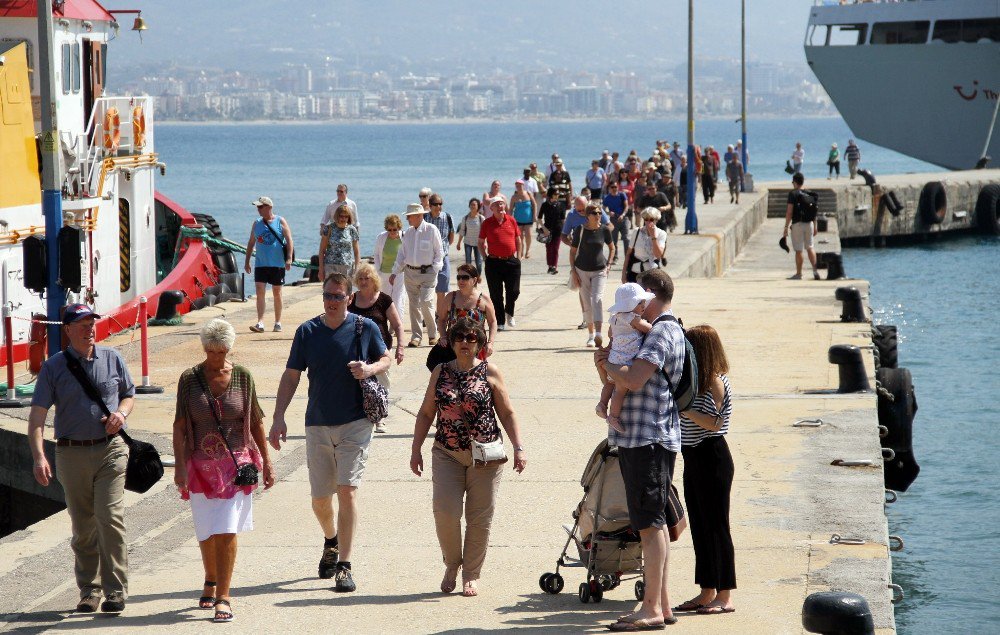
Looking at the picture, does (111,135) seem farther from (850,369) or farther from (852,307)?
(850,369)

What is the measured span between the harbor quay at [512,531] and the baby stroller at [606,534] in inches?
5.7

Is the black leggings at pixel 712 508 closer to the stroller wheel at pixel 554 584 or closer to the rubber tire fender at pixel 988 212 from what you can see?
the stroller wheel at pixel 554 584

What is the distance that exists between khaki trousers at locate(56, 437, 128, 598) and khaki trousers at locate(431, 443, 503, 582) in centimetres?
167

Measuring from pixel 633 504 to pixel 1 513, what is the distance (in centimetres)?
784

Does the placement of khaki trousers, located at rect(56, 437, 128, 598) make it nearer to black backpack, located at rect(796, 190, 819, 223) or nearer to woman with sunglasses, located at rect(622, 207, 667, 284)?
woman with sunglasses, located at rect(622, 207, 667, 284)

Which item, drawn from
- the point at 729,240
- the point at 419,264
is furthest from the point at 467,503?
the point at 729,240

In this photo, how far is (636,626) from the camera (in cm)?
689

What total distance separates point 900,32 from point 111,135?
2190 inches

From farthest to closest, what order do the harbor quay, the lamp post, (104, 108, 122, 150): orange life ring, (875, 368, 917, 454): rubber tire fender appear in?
the lamp post
(104, 108, 122, 150): orange life ring
(875, 368, 917, 454): rubber tire fender
the harbor quay

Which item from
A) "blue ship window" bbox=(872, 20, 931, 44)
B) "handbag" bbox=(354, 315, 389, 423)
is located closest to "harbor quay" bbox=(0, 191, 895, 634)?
"handbag" bbox=(354, 315, 389, 423)

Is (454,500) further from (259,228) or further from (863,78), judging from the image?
(863,78)

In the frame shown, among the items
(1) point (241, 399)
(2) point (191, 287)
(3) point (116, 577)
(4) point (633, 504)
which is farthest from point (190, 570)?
(2) point (191, 287)

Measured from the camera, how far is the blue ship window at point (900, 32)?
67.7m

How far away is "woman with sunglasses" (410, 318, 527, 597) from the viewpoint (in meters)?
7.51
